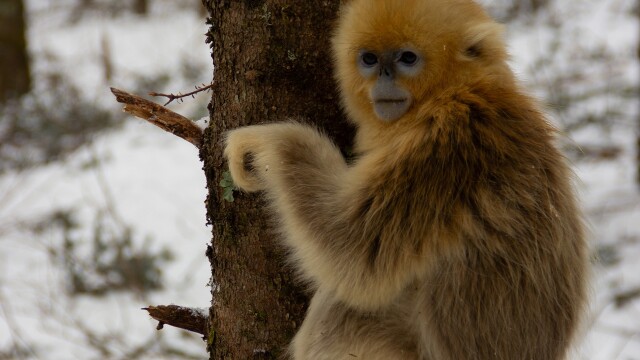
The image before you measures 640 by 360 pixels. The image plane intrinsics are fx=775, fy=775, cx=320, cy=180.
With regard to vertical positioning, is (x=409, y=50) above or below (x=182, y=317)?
above

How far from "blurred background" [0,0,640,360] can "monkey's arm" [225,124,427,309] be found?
3.52ft

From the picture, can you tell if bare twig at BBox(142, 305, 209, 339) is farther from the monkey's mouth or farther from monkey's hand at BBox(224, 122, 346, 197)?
the monkey's mouth

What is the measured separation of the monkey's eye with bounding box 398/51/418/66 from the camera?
10.0 feet

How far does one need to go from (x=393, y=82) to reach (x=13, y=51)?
1230 centimetres

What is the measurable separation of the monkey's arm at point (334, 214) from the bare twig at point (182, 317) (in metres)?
0.59

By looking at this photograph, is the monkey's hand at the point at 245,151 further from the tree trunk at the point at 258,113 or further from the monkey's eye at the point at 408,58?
the monkey's eye at the point at 408,58

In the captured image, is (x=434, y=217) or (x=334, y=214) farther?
(x=334, y=214)

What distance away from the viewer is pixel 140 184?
10.2 m

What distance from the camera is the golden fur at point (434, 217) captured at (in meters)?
2.83

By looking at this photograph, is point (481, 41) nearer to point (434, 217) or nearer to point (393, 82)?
point (393, 82)

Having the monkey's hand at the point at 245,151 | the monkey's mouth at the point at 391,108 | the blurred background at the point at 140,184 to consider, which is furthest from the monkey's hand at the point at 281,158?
the blurred background at the point at 140,184

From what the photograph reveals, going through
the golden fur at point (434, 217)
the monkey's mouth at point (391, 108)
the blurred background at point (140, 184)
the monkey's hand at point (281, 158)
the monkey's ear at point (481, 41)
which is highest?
the blurred background at point (140, 184)

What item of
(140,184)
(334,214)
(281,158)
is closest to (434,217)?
(334,214)

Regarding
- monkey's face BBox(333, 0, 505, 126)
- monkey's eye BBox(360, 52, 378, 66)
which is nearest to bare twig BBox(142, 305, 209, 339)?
monkey's face BBox(333, 0, 505, 126)
